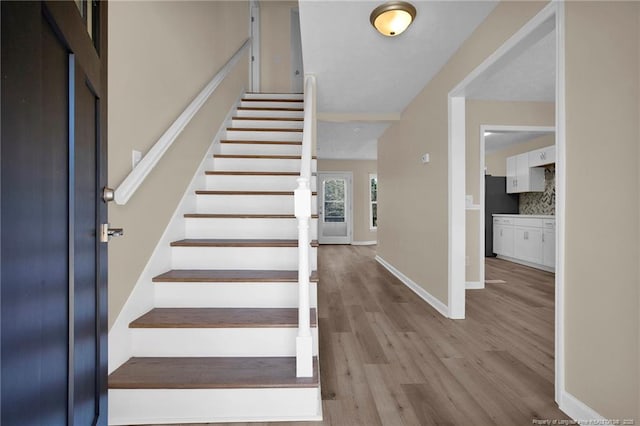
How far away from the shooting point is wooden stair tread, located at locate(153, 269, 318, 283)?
5.56 ft

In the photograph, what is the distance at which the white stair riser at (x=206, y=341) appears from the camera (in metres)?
1.49

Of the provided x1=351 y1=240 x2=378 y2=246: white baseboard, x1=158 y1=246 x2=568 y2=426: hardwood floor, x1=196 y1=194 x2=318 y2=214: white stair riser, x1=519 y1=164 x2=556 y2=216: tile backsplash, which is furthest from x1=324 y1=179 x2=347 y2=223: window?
x1=196 y1=194 x2=318 y2=214: white stair riser

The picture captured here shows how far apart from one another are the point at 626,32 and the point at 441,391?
1.80 meters

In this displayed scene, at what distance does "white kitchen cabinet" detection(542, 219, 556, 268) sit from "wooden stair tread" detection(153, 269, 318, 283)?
4677mm

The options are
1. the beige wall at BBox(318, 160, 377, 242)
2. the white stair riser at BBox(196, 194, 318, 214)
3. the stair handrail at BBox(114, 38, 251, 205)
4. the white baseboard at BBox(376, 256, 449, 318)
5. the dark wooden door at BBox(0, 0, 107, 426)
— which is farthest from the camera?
the beige wall at BBox(318, 160, 377, 242)

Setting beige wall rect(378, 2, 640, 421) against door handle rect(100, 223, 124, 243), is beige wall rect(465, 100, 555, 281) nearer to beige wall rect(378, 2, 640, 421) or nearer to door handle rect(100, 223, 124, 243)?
beige wall rect(378, 2, 640, 421)

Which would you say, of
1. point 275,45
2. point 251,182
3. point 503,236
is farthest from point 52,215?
point 503,236

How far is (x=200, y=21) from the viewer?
8.31 feet

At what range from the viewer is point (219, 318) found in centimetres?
155

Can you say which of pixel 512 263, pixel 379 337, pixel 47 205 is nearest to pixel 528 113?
pixel 512 263

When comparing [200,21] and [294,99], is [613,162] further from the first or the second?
[294,99]

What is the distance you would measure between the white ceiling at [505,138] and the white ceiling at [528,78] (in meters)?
1.53

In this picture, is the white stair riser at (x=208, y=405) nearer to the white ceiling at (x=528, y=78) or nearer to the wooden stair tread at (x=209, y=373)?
the wooden stair tread at (x=209, y=373)

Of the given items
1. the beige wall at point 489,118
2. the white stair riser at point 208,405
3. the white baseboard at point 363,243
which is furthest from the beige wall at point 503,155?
the white stair riser at point 208,405
